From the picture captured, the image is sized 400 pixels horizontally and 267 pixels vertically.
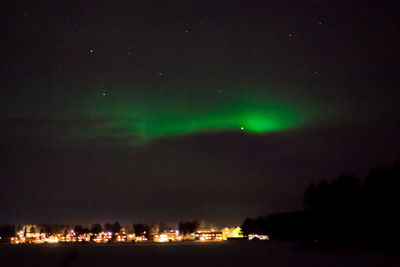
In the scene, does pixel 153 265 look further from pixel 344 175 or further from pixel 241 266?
pixel 344 175

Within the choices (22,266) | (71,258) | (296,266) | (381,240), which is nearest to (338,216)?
(381,240)

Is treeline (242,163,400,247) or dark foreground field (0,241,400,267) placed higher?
treeline (242,163,400,247)

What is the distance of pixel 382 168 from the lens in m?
92.1

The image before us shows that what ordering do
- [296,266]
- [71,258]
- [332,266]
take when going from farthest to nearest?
[296,266]
[332,266]
[71,258]

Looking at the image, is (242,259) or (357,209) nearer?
(242,259)

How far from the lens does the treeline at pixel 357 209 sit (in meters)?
87.9

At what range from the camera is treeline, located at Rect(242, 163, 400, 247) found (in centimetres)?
8788

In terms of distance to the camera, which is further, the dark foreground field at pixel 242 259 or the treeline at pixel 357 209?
the treeline at pixel 357 209

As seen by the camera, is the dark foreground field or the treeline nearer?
the dark foreground field

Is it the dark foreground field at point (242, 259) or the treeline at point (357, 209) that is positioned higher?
the treeline at point (357, 209)

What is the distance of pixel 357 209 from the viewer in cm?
10144

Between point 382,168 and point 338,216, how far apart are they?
1981 centimetres

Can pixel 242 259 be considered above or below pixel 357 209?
below

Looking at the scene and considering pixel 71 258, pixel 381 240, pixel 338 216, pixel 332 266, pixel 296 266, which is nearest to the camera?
pixel 71 258
